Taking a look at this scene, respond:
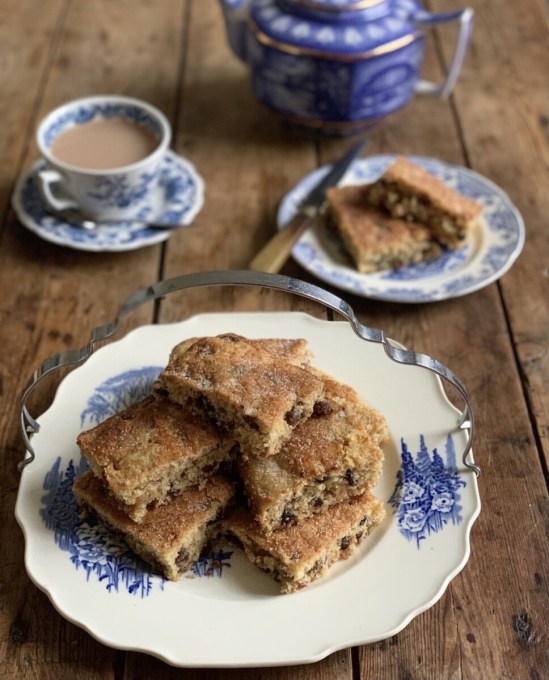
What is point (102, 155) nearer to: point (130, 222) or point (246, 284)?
point (130, 222)

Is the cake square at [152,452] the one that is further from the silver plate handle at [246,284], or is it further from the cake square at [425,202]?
the cake square at [425,202]

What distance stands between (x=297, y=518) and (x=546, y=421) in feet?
1.84

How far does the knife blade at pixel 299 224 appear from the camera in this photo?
1751 millimetres

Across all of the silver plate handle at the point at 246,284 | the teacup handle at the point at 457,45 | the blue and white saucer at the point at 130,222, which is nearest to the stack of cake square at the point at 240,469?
the silver plate handle at the point at 246,284

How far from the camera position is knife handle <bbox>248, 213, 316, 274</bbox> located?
174 centimetres

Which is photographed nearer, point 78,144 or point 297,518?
point 297,518

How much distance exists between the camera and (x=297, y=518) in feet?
3.96

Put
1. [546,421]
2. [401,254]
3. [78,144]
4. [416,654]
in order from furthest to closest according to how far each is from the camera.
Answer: [78,144], [401,254], [546,421], [416,654]

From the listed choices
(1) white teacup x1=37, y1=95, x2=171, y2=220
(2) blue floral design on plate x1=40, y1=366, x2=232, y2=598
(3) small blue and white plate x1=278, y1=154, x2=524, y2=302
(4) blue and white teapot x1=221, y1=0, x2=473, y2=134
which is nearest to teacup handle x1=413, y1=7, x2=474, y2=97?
(4) blue and white teapot x1=221, y1=0, x2=473, y2=134

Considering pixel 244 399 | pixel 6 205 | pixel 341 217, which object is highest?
pixel 244 399

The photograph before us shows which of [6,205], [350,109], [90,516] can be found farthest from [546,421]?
[6,205]

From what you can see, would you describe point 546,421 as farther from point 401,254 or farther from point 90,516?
point 90,516

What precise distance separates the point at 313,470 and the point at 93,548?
1.11 feet

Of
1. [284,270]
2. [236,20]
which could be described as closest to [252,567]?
[284,270]
